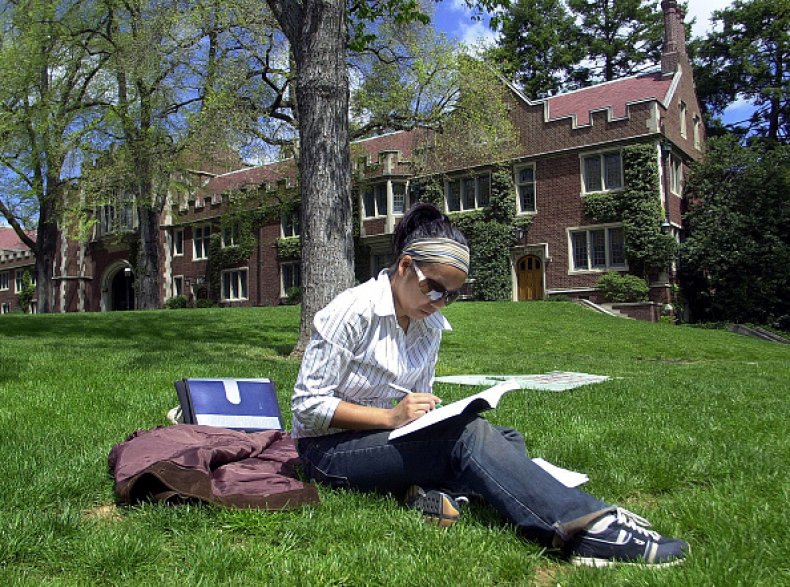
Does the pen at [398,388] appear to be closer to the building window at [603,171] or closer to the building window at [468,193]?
the building window at [603,171]

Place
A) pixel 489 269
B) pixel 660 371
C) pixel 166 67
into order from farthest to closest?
1. pixel 489 269
2. pixel 166 67
3. pixel 660 371

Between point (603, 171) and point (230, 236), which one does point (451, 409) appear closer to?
point (603, 171)

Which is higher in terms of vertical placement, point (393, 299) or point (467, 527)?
point (393, 299)

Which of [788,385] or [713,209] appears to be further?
[713,209]

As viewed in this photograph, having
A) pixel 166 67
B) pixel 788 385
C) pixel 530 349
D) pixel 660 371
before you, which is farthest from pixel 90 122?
pixel 788 385

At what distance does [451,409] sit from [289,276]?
32.8 meters

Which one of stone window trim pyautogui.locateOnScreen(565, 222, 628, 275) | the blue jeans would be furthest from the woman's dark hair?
stone window trim pyautogui.locateOnScreen(565, 222, 628, 275)

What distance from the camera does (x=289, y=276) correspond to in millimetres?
35094

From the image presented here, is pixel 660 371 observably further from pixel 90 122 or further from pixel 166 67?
pixel 90 122

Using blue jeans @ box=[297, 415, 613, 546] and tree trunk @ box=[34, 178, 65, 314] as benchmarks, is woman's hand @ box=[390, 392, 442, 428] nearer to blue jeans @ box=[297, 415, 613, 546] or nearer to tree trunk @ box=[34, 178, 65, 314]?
blue jeans @ box=[297, 415, 613, 546]

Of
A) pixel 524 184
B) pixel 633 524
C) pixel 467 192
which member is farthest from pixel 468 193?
pixel 633 524

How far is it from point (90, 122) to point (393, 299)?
85.3 ft

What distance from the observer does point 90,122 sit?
25.7m

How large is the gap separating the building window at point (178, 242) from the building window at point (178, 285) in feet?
4.51
